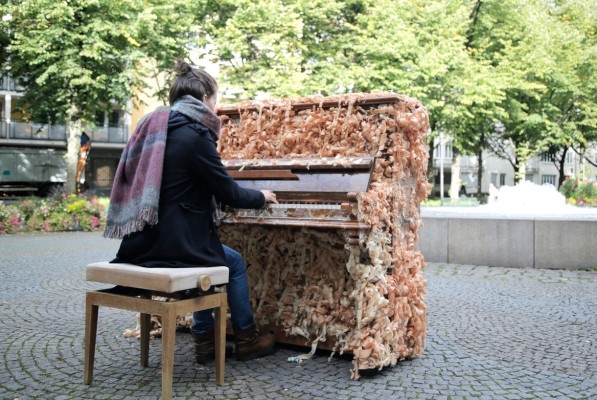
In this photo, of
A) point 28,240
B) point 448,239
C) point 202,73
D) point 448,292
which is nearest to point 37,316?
point 202,73

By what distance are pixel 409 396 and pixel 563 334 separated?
2344 mm

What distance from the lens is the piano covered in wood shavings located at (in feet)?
13.1

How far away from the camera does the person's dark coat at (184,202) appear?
3.72m

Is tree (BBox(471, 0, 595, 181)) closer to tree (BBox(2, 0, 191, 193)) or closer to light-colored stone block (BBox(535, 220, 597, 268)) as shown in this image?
tree (BBox(2, 0, 191, 193))

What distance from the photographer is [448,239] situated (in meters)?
10.3

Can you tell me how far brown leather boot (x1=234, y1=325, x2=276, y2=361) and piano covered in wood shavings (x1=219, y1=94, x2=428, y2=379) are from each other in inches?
9.9

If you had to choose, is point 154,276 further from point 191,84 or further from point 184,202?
point 191,84

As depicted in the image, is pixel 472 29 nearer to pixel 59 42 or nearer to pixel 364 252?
pixel 59 42

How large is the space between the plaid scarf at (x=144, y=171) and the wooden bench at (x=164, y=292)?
0.28 meters

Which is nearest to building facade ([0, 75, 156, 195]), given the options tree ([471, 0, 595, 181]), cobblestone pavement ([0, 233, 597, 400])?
tree ([471, 0, 595, 181])

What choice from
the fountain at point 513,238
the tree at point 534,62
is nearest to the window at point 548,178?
the tree at point 534,62

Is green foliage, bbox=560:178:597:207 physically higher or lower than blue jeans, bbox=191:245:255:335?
higher

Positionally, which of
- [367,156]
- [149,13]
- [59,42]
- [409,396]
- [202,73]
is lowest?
[409,396]

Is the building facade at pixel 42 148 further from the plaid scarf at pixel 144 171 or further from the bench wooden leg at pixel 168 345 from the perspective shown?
the bench wooden leg at pixel 168 345
